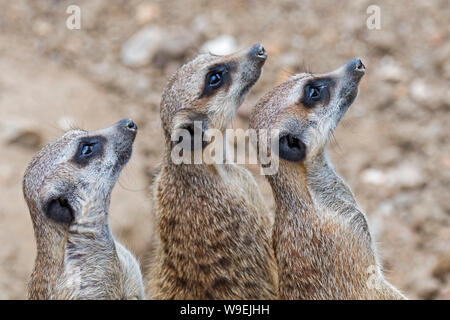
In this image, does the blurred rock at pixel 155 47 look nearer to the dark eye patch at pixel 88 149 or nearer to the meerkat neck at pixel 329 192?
the dark eye patch at pixel 88 149

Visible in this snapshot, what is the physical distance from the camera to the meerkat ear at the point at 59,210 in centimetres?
238

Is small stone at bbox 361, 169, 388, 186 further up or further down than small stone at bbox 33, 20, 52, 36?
further down

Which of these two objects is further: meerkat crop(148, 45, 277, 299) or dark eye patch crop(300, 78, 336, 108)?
meerkat crop(148, 45, 277, 299)

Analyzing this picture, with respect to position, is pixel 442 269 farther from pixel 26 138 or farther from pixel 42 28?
pixel 42 28

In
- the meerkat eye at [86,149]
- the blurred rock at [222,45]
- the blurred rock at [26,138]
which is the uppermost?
the blurred rock at [222,45]

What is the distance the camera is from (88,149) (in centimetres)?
252

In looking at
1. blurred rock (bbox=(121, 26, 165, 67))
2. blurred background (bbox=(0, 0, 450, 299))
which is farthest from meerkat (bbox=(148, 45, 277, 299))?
blurred rock (bbox=(121, 26, 165, 67))

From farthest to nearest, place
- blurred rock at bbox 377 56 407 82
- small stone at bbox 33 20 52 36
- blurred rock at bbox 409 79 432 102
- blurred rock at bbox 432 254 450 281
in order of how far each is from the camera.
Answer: small stone at bbox 33 20 52 36 → blurred rock at bbox 377 56 407 82 → blurred rock at bbox 409 79 432 102 → blurred rock at bbox 432 254 450 281

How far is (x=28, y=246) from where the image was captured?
3438mm

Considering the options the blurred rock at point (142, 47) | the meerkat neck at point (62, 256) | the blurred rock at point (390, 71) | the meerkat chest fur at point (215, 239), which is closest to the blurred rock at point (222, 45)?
the blurred rock at point (142, 47)

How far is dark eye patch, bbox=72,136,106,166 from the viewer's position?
2479 mm

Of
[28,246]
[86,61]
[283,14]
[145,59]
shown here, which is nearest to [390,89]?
[283,14]

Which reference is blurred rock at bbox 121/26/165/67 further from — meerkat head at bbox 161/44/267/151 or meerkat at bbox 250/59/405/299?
meerkat at bbox 250/59/405/299

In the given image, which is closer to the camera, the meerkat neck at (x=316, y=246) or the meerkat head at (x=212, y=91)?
the meerkat neck at (x=316, y=246)
